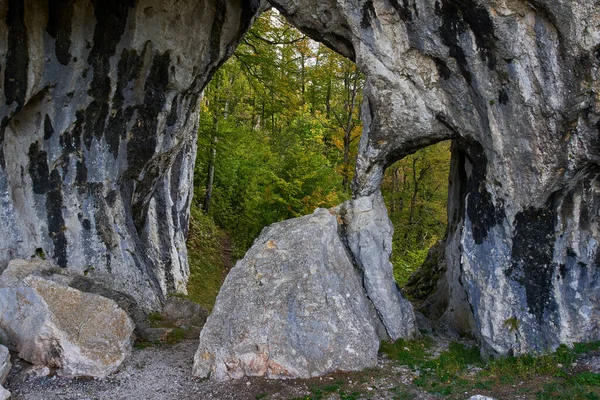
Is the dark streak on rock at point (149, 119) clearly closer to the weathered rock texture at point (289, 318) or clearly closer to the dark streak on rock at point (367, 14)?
the weathered rock texture at point (289, 318)

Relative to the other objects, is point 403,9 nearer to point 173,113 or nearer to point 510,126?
point 510,126

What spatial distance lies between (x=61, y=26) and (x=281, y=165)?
8.64 m

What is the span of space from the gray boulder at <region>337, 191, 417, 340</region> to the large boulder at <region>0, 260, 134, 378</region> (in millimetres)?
5324

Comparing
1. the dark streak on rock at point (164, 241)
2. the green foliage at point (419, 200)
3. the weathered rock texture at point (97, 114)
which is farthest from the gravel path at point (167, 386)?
the green foliage at point (419, 200)

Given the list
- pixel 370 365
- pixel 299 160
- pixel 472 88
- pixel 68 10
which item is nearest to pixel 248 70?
pixel 299 160

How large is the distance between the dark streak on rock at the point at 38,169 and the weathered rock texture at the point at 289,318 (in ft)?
20.5

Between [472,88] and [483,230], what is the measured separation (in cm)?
299

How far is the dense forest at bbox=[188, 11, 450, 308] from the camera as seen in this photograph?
17.1 meters

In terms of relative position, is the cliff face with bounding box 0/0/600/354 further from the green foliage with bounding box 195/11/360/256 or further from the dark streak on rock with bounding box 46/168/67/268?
the green foliage with bounding box 195/11/360/256

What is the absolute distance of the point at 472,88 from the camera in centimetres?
978

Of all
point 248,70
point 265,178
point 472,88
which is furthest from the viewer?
point 265,178

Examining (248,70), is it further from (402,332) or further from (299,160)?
(402,332)

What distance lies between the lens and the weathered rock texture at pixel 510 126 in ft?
27.8

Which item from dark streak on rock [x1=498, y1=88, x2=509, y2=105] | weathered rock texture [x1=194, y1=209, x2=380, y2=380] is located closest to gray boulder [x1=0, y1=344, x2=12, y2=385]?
weathered rock texture [x1=194, y1=209, x2=380, y2=380]
